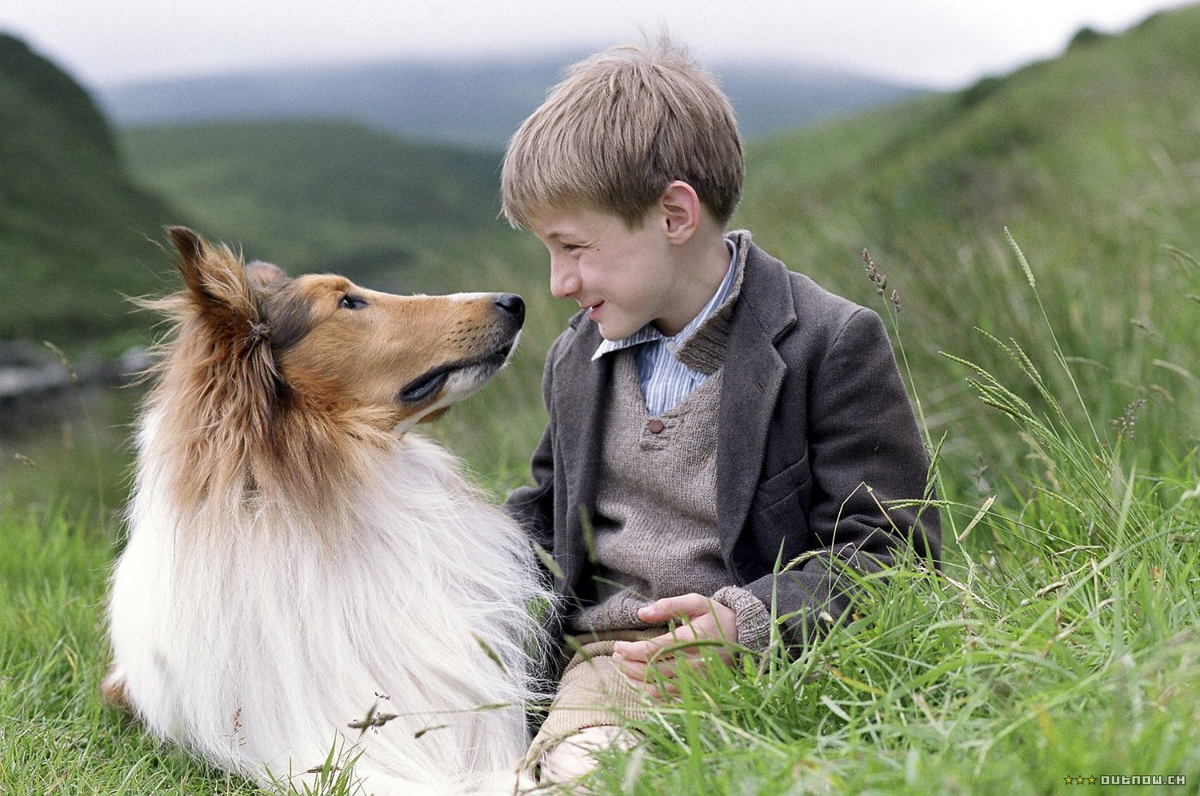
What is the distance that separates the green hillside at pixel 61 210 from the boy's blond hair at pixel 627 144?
1248 cm

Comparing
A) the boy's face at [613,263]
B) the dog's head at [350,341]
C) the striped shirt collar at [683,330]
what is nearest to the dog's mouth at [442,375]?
the dog's head at [350,341]

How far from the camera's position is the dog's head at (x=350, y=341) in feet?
10.1

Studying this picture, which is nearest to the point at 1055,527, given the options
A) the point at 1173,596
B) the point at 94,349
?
the point at 1173,596

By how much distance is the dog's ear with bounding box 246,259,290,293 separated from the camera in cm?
327

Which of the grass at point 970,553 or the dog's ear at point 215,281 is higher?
the dog's ear at point 215,281

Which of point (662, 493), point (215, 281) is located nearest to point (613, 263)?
point (662, 493)

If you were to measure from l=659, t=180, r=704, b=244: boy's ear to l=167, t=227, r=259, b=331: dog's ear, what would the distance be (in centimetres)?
123

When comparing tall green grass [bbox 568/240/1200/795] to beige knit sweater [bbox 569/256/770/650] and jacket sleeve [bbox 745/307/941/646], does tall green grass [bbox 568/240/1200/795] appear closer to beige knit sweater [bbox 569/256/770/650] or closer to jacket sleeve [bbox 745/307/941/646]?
jacket sleeve [bbox 745/307/941/646]

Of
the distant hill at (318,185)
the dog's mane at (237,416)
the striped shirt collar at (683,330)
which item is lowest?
the distant hill at (318,185)

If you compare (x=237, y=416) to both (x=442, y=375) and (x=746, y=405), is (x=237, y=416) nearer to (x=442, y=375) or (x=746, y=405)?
(x=442, y=375)

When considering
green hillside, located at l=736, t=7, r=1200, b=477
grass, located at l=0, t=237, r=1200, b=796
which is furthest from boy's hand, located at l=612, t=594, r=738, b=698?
green hillside, located at l=736, t=7, r=1200, b=477

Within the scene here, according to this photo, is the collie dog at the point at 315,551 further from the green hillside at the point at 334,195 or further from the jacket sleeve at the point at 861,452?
the green hillside at the point at 334,195

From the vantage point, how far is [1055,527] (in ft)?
10.2

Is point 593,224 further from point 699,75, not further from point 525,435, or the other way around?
point 525,435
